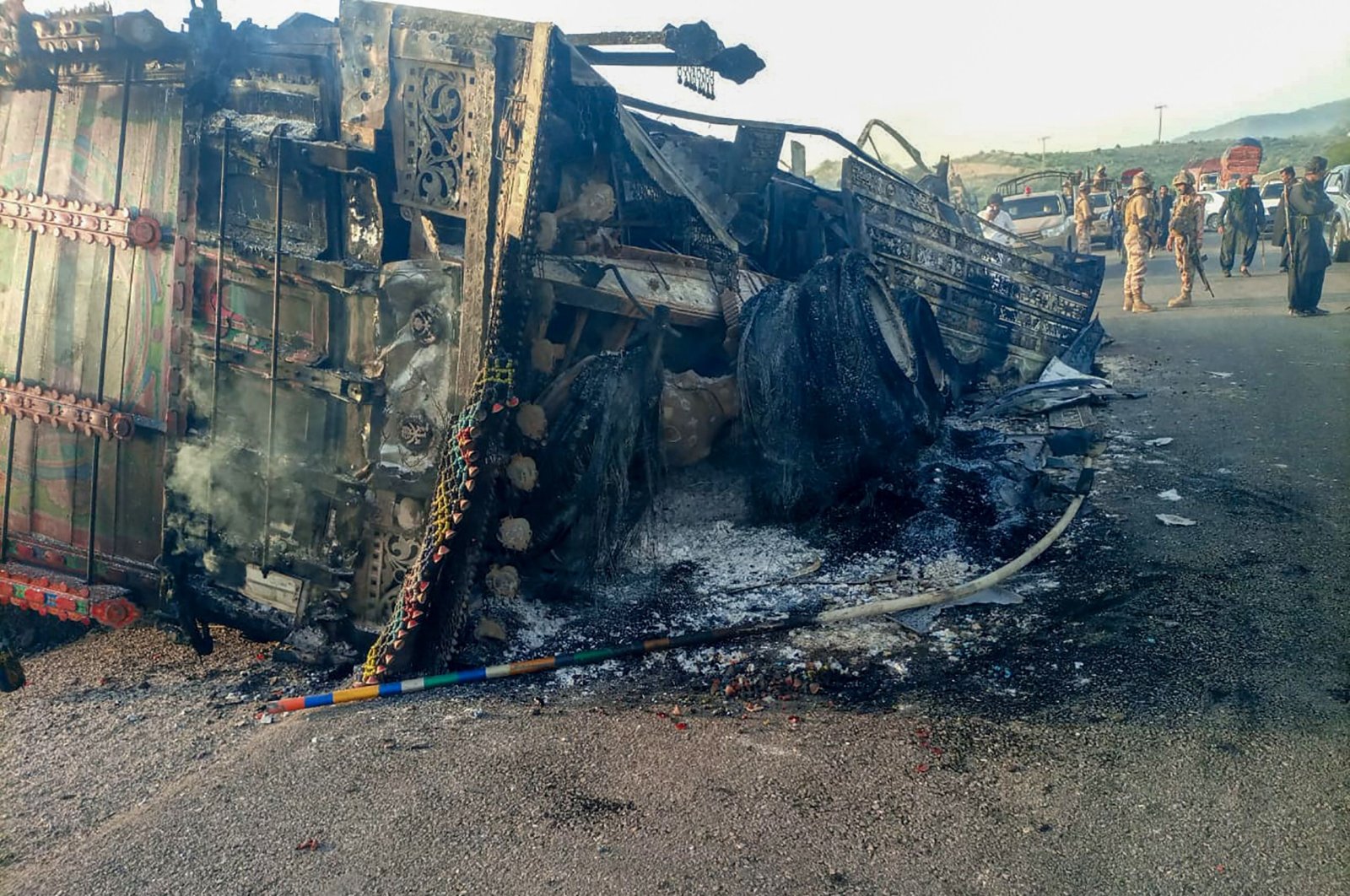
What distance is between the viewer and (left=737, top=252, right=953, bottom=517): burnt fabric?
18.6 ft

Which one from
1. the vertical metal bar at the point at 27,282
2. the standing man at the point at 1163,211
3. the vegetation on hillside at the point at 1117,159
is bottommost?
the vertical metal bar at the point at 27,282

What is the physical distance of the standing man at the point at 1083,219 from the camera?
17812mm

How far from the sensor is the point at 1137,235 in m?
12.5

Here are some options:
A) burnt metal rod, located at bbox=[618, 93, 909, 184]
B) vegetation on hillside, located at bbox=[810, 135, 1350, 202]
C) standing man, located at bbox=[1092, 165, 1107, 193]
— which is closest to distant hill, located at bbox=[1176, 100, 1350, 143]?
vegetation on hillside, located at bbox=[810, 135, 1350, 202]

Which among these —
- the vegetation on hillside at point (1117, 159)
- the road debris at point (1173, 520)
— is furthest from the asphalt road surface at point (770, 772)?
the vegetation on hillside at point (1117, 159)

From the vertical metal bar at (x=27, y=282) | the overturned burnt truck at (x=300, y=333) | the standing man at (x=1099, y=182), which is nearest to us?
the overturned burnt truck at (x=300, y=333)

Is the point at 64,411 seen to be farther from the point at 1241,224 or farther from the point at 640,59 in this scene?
the point at 1241,224

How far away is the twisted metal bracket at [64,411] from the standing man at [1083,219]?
1791 cm

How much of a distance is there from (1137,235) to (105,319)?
12.7 meters

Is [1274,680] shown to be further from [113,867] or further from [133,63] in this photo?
[133,63]

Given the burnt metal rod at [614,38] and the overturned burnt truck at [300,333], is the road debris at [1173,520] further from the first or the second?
the burnt metal rod at [614,38]

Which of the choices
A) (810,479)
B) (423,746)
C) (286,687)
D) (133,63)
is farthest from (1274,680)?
(133,63)

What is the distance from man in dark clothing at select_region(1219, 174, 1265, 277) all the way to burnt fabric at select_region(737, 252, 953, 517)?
1282 cm

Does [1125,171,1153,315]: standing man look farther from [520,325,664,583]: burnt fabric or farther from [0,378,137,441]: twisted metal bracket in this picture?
[0,378,137,441]: twisted metal bracket
